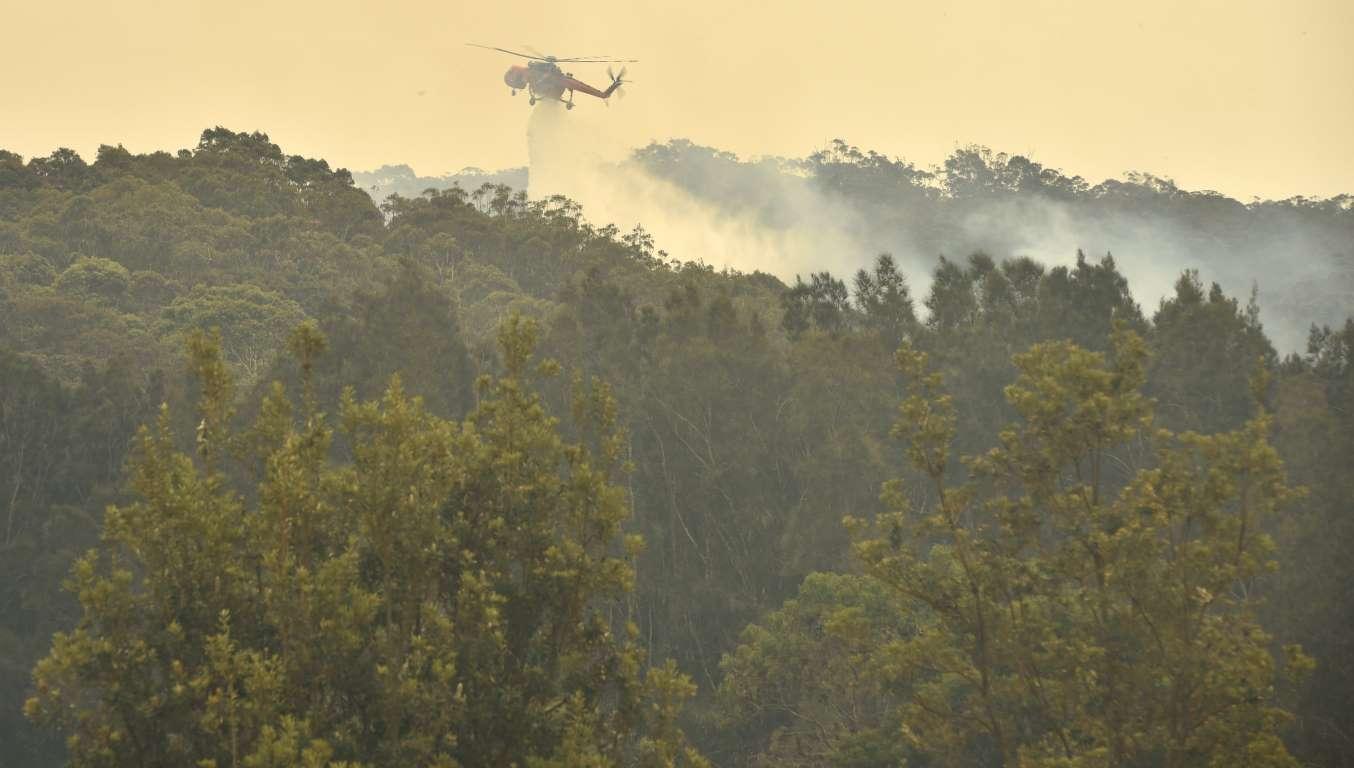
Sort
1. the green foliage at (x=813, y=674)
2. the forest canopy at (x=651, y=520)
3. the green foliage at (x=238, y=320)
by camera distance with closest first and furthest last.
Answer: the forest canopy at (x=651, y=520), the green foliage at (x=813, y=674), the green foliage at (x=238, y=320)

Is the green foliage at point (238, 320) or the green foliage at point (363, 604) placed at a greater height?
the green foliage at point (238, 320)

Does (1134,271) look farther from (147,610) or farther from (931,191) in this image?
(147,610)

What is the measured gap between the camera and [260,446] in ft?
45.6

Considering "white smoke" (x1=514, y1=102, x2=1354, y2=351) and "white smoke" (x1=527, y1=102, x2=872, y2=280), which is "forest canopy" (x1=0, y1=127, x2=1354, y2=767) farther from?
"white smoke" (x1=527, y1=102, x2=872, y2=280)

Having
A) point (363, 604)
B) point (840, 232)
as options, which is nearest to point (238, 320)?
point (363, 604)

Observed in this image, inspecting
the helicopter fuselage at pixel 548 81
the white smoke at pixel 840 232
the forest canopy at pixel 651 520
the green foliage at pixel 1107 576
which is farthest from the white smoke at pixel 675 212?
the green foliage at pixel 1107 576

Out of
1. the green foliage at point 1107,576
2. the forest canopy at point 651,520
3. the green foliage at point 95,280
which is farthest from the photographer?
the green foliage at point 95,280

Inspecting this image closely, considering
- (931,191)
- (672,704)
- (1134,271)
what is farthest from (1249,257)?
(672,704)

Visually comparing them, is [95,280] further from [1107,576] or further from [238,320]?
[1107,576]

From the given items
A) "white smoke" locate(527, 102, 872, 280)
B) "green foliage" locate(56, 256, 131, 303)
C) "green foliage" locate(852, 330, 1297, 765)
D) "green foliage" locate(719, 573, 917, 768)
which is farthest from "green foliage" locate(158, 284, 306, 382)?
"white smoke" locate(527, 102, 872, 280)

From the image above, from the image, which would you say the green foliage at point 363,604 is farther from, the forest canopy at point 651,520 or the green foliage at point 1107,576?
the green foliage at point 1107,576

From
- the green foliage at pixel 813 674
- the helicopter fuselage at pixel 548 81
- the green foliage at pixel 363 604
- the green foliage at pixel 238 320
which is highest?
the helicopter fuselage at pixel 548 81

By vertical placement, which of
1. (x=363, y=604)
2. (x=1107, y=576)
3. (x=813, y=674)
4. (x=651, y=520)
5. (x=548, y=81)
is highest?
(x=548, y=81)

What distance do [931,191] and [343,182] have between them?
75184 mm
